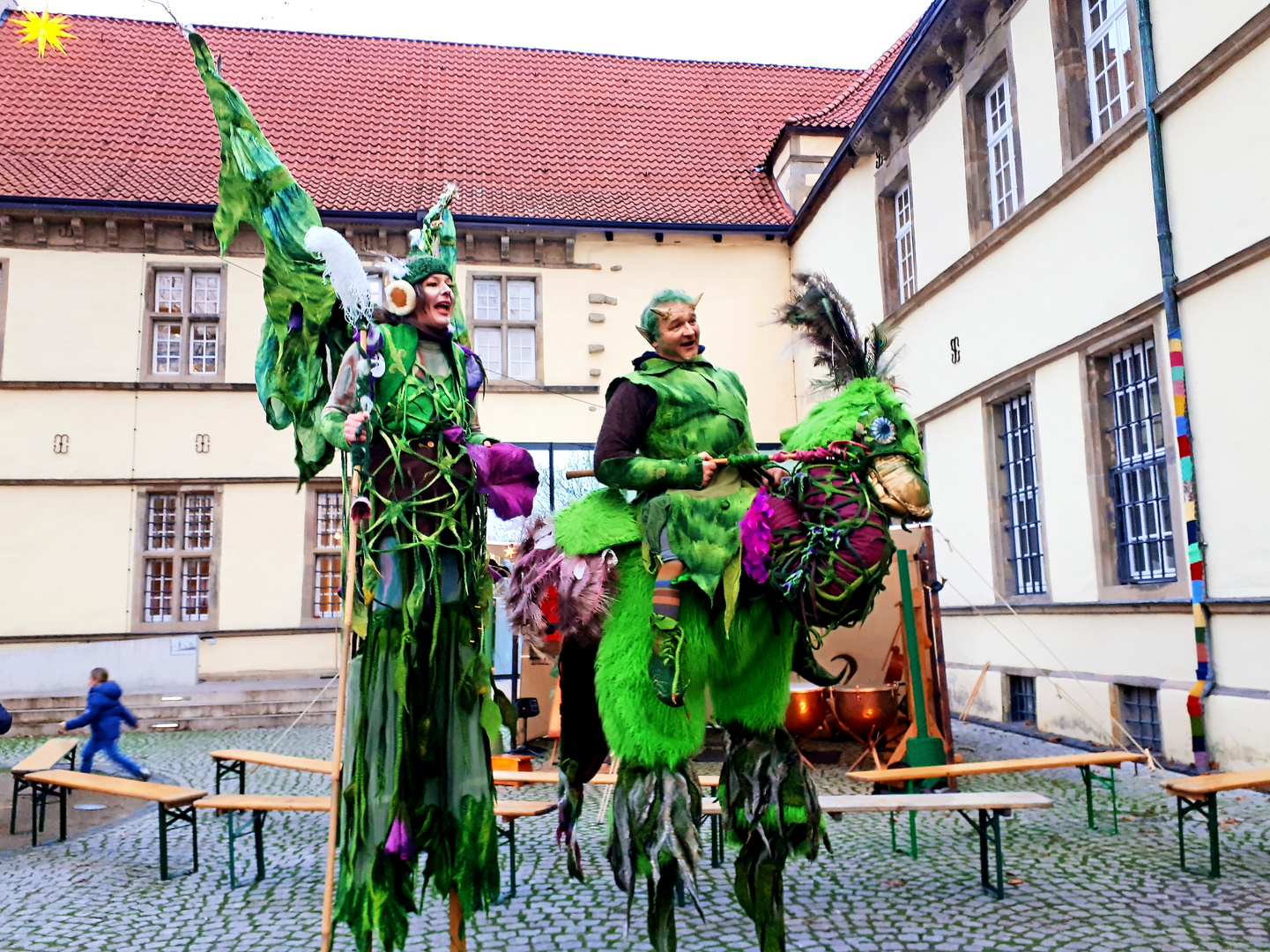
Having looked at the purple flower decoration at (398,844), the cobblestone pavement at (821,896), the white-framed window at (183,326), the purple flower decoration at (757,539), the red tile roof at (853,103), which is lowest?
the cobblestone pavement at (821,896)

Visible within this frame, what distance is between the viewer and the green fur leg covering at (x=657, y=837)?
9.70 feet

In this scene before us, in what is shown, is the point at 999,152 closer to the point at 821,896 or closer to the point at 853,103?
the point at 853,103

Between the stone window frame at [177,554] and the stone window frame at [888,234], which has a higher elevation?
the stone window frame at [888,234]

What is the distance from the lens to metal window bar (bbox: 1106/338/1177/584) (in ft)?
26.3

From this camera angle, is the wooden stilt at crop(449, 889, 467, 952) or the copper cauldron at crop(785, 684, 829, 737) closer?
the wooden stilt at crop(449, 889, 467, 952)

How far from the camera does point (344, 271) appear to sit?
318cm

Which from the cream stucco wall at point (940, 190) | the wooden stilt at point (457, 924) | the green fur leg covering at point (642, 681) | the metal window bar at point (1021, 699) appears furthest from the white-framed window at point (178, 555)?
the green fur leg covering at point (642, 681)

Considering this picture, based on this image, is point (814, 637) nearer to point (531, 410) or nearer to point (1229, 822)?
point (1229, 822)

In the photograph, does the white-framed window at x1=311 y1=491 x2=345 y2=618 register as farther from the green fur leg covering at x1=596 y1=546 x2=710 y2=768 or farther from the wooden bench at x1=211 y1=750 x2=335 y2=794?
the green fur leg covering at x1=596 y1=546 x2=710 y2=768

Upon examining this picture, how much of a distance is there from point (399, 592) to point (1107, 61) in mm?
8199

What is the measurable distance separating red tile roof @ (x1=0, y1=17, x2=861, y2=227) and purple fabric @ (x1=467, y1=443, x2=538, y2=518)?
12.6 metres

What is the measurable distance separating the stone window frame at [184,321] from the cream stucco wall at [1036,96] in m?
11.1

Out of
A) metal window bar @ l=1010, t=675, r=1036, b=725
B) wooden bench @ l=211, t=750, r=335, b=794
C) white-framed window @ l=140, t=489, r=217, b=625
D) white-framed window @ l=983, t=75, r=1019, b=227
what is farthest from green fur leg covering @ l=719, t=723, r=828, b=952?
white-framed window @ l=140, t=489, r=217, b=625

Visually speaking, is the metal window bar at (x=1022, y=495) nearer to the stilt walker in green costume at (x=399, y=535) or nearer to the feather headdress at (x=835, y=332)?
the feather headdress at (x=835, y=332)
